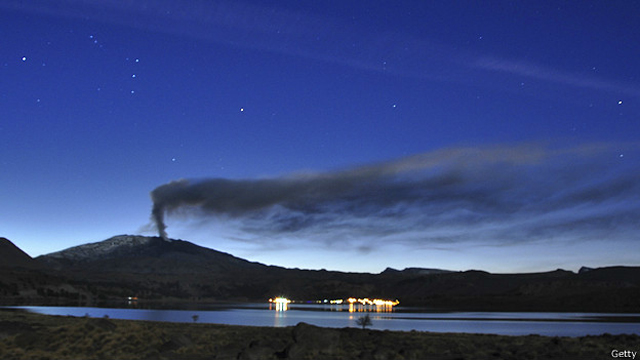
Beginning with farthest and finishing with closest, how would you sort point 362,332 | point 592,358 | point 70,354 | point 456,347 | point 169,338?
point 362,332 → point 169,338 → point 456,347 → point 70,354 → point 592,358

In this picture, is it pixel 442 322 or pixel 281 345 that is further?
pixel 442 322

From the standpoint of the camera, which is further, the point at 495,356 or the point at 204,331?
the point at 204,331

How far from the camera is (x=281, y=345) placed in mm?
39844

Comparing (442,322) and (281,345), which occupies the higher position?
(281,345)

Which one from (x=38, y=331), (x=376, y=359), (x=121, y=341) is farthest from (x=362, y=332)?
(x=38, y=331)

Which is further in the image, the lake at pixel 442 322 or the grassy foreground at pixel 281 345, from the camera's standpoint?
the lake at pixel 442 322

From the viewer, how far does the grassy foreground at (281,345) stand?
37375 millimetres

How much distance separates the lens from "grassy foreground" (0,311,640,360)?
123 feet

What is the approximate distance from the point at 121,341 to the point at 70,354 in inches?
177

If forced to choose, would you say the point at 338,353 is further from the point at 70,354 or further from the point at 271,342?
the point at 70,354

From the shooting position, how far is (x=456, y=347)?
41.0 meters

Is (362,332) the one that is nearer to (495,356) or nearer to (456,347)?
(456,347)

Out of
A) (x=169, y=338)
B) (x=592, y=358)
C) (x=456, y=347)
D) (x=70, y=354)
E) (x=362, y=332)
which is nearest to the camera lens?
(x=592, y=358)

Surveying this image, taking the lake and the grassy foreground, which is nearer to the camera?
the grassy foreground
